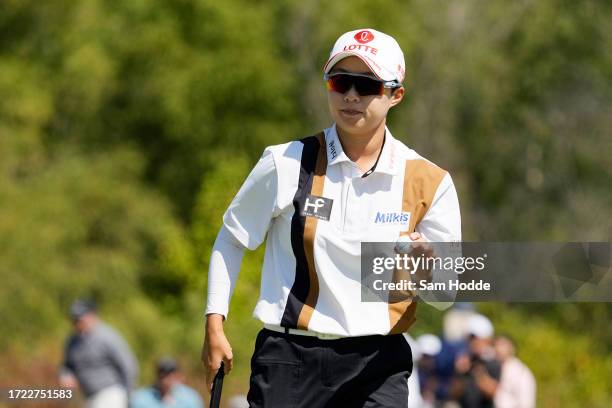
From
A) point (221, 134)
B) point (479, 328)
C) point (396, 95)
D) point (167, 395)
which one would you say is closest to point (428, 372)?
point (479, 328)

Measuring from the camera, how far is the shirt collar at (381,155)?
18.8 ft

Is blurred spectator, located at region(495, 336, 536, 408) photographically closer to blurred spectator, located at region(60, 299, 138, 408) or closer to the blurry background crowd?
blurred spectator, located at region(60, 299, 138, 408)

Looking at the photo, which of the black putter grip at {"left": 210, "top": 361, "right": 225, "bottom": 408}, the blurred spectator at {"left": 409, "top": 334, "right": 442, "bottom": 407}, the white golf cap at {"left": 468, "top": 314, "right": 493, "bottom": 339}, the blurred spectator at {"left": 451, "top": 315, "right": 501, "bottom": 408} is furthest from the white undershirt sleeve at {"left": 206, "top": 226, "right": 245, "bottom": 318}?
the blurred spectator at {"left": 409, "top": 334, "right": 442, "bottom": 407}

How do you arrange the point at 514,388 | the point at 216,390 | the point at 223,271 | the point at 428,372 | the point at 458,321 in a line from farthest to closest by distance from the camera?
the point at 458,321
the point at 428,372
the point at 514,388
the point at 223,271
the point at 216,390

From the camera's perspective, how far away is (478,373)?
43.7ft

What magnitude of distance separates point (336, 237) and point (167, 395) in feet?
25.1

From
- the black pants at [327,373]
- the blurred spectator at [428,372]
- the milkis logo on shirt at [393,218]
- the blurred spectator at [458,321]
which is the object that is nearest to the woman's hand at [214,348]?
the black pants at [327,373]

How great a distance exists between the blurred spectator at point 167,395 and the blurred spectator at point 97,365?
683 mm

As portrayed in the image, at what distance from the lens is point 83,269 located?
30422mm

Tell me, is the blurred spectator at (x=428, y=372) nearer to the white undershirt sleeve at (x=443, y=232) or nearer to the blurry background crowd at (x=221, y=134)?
the blurry background crowd at (x=221, y=134)

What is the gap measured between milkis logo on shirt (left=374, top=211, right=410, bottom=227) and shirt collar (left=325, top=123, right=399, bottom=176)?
178mm

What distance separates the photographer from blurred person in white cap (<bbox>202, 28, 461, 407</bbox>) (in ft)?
18.4

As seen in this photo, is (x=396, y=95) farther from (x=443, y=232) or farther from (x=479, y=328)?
(x=479, y=328)

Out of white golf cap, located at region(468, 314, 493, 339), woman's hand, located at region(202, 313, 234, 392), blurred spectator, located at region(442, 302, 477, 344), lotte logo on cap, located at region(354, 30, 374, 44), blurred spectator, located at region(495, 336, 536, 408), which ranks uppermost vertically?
blurred spectator, located at region(442, 302, 477, 344)
